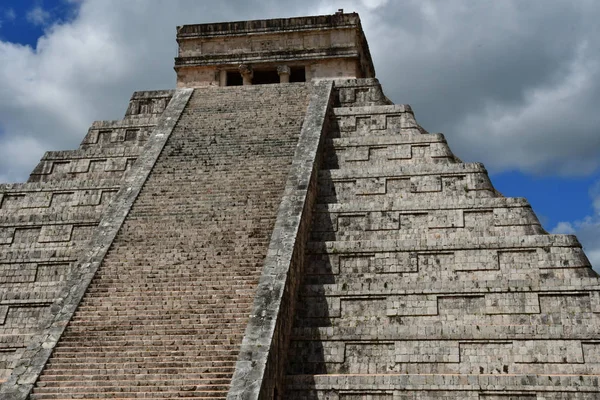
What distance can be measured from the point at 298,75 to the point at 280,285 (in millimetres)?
9719

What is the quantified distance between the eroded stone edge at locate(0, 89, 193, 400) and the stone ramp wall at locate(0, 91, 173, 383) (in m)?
0.30

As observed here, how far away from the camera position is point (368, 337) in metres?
10.7

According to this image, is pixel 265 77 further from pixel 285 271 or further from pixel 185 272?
pixel 285 271

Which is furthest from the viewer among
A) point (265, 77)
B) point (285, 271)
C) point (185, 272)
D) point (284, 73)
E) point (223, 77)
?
point (265, 77)

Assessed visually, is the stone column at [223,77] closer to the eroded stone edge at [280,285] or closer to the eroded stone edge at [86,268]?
the eroded stone edge at [86,268]

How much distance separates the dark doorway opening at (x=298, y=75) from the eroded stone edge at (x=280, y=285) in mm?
4466

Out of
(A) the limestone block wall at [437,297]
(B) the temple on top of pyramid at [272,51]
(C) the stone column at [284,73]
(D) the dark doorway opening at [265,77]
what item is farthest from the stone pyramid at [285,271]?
(D) the dark doorway opening at [265,77]

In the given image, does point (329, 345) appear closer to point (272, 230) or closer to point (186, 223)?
point (272, 230)

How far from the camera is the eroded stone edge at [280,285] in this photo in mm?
8953

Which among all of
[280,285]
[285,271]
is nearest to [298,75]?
[285,271]

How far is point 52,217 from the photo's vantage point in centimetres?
1367

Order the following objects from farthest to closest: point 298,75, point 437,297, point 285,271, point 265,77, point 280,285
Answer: point 265,77, point 298,75, point 437,297, point 285,271, point 280,285

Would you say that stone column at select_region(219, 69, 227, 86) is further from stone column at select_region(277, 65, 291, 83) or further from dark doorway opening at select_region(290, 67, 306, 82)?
dark doorway opening at select_region(290, 67, 306, 82)

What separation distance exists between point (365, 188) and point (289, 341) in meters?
3.60
